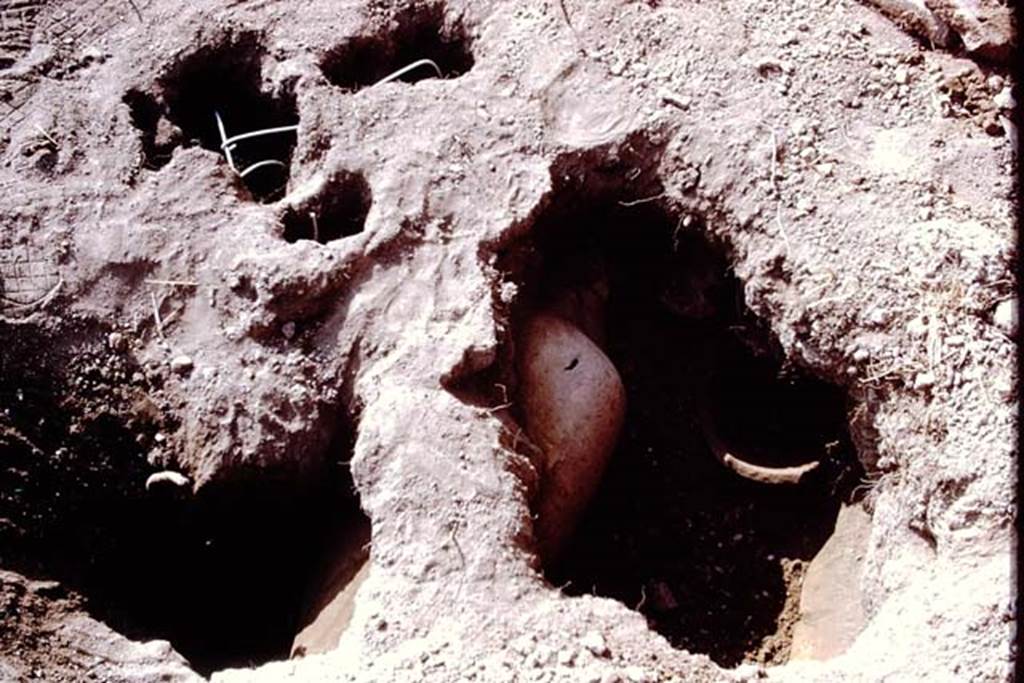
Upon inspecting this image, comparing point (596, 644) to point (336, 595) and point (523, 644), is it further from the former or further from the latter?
point (336, 595)

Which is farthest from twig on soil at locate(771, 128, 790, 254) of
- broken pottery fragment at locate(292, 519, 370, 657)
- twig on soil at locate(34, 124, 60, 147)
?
twig on soil at locate(34, 124, 60, 147)

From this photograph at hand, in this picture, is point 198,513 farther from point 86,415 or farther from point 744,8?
point 744,8

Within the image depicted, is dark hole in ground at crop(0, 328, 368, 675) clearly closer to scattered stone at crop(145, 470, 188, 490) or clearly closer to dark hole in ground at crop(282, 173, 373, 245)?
scattered stone at crop(145, 470, 188, 490)

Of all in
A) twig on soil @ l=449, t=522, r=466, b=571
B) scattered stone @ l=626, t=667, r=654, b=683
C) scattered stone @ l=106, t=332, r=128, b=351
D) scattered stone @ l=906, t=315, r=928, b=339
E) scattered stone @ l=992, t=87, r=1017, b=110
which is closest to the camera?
scattered stone @ l=626, t=667, r=654, b=683

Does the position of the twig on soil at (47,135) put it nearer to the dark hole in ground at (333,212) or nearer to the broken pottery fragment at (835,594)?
the dark hole in ground at (333,212)

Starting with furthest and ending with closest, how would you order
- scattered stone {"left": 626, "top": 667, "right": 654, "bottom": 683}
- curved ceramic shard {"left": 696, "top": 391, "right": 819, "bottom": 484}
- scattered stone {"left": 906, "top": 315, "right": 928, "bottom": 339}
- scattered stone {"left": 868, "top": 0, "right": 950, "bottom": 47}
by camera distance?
scattered stone {"left": 868, "top": 0, "right": 950, "bottom": 47} → curved ceramic shard {"left": 696, "top": 391, "right": 819, "bottom": 484} → scattered stone {"left": 906, "top": 315, "right": 928, "bottom": 339} → scattered stone {"left": 626, "top": 667, "right": 654, "bottom": 683}

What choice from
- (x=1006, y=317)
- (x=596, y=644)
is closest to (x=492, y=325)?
(x=596, y=644)
